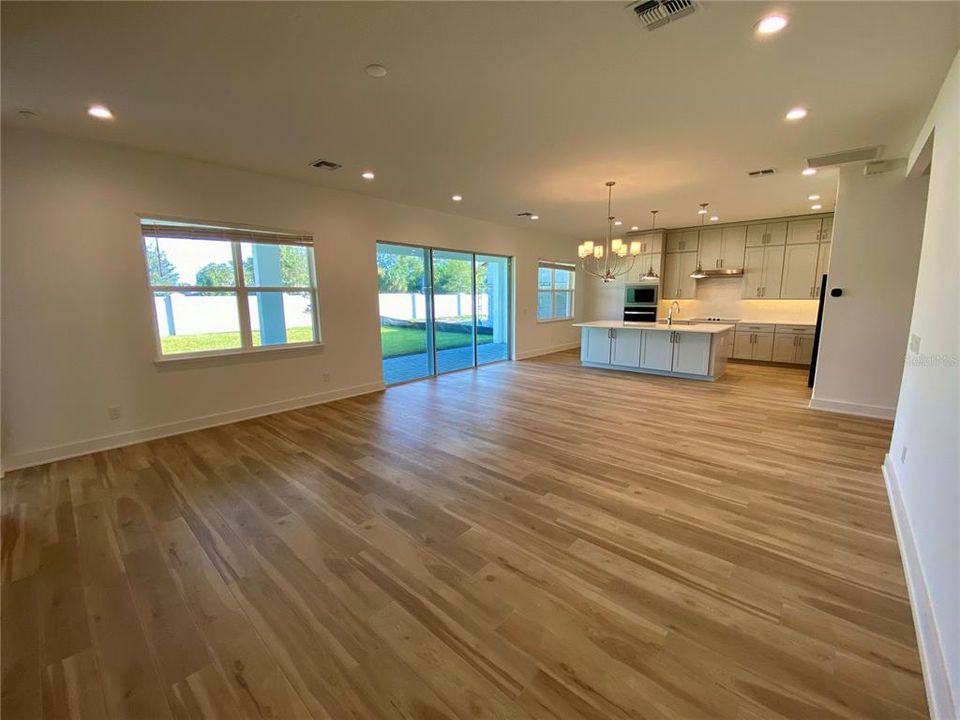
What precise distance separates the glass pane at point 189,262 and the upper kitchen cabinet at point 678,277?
8237 mm

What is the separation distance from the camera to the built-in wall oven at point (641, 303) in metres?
8.80

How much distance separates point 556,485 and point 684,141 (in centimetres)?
319

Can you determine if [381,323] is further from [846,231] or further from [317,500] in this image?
[846,231]

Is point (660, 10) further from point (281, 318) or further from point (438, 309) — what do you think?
point (438, 309)

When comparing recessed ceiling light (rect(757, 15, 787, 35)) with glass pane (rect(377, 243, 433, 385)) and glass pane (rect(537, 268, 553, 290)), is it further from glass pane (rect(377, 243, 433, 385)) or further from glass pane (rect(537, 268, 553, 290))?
glass pane (rect(537, 268, 553, 290))

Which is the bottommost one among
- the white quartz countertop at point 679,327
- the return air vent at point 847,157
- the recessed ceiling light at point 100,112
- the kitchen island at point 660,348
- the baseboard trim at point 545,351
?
the baseboard trim at point 545,351

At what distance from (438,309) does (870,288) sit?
5.46 metres

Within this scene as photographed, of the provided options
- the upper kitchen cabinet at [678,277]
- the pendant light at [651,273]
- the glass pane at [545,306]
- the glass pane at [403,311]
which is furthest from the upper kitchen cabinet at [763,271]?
the glass pane at [403,311]

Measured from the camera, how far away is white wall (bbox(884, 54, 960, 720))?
141 cm

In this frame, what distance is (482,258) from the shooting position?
7.51m

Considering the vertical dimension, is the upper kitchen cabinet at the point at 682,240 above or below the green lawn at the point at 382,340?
above

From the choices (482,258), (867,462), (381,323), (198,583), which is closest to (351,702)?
(198,583)

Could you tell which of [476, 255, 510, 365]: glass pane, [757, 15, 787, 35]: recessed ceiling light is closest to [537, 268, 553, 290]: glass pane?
[476, 255, 510, 365]: glass pane

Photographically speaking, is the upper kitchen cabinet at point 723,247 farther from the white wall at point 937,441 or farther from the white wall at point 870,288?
the white wall at point 937,441
